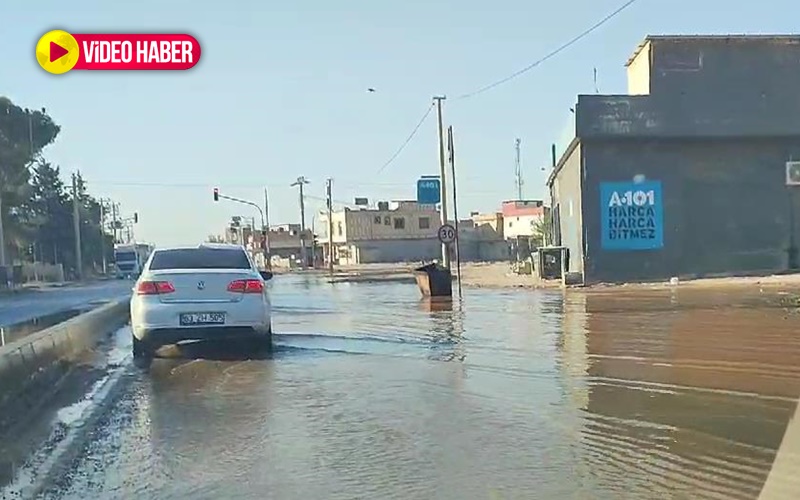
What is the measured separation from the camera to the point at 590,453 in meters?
7.36

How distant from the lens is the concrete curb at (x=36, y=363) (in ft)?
33.2

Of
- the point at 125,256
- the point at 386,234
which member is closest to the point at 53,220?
the point at 125,256

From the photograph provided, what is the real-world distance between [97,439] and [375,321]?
1258 centimetres

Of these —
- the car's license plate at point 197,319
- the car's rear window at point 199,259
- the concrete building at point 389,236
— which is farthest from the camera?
the concrete building at point 389,236

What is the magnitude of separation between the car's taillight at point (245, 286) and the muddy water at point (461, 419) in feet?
3.04

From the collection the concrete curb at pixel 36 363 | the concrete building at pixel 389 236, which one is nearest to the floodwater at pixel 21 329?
the concrete curb at pixel 36 363

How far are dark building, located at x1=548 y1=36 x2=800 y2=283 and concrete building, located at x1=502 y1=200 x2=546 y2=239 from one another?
72.5 m

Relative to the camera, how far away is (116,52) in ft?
55.0

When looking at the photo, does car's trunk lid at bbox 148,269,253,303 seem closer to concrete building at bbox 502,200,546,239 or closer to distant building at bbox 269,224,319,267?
concrete building at bbox 502,200,546,239

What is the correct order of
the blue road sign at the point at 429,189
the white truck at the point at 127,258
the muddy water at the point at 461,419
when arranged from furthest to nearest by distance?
1. the white truck at the point at 127,258
2. the blue road sign at the point at 429,189
3. the muddy water at the point at 461,419

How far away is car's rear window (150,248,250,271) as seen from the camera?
569 inches

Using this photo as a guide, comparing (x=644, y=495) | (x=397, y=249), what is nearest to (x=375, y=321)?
(x=644, y=495)

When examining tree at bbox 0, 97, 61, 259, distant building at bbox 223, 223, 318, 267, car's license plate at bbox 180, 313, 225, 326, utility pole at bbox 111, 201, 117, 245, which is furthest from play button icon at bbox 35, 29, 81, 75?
utility pole at bbox 111, 201, 117, 245

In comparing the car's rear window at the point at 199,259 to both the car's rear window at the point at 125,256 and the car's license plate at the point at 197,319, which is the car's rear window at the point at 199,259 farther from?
the car's rear window at the point at 125,256
